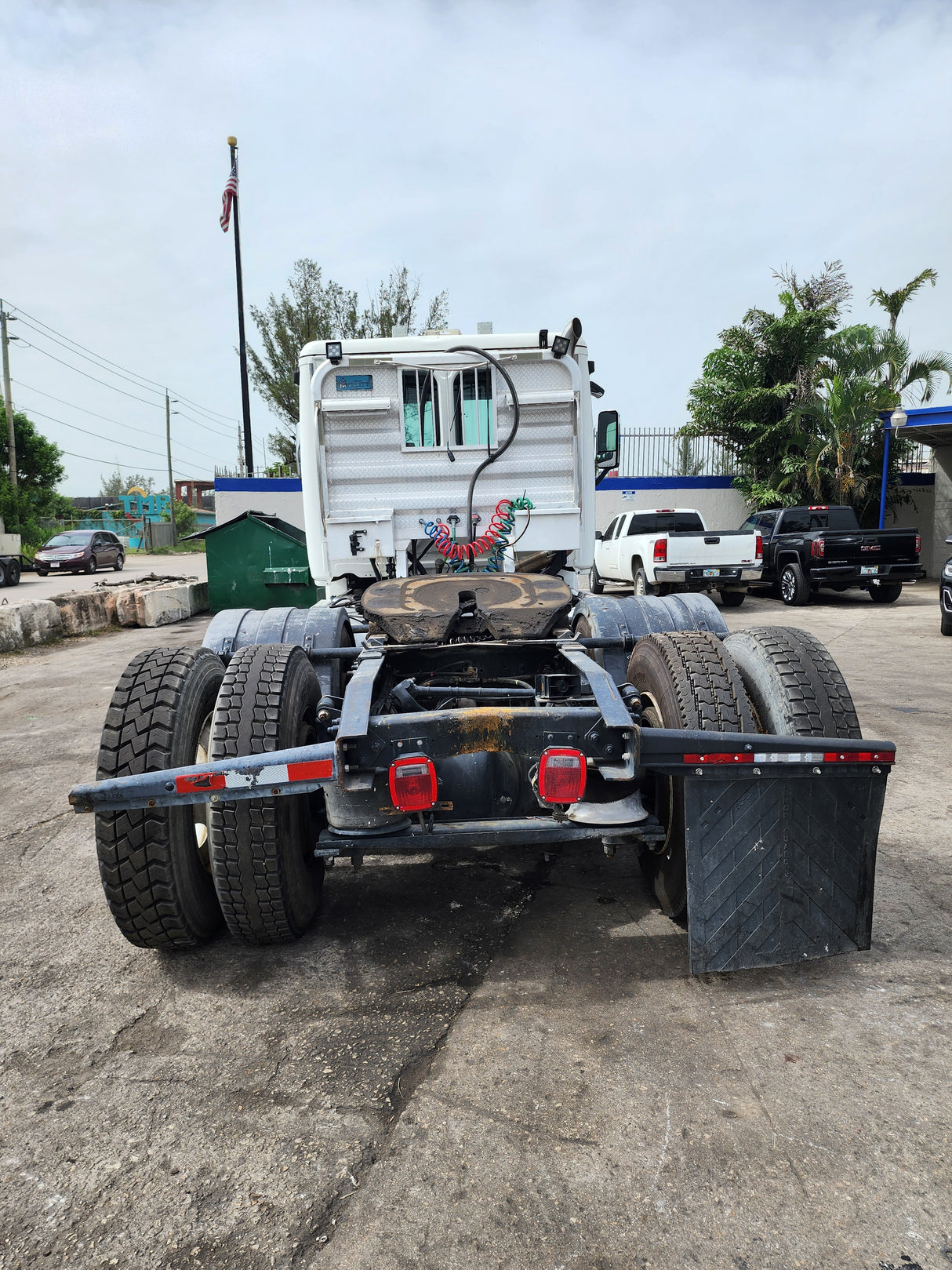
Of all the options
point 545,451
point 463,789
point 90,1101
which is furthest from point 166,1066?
point 545,451

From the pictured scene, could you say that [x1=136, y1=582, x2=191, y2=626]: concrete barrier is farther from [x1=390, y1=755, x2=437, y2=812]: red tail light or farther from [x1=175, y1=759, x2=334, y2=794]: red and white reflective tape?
[x1=390, y1=755, x2=437, y2=812]: red tail light

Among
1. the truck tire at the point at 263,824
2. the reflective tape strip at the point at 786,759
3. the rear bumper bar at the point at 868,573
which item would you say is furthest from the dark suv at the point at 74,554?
the reflective tape strip at the point at 786,759

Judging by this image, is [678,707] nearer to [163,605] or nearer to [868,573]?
[868,573]

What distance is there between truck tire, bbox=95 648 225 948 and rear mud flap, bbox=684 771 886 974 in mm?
1822

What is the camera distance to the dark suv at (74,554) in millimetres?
27062

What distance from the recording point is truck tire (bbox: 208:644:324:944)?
297 centimetres

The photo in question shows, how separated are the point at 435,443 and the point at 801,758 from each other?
355 cm

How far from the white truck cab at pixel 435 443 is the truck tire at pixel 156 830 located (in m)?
2.44

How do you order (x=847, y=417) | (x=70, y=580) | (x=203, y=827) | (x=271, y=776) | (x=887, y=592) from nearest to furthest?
1. (x=271, y=776)
2. (x=203, y=827)
3. (x=887, y=592)
4. (x=847, y=417)
5. (x=70, y=580)

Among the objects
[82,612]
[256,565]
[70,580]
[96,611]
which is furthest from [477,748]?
[70,580]

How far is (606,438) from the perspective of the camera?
19.7 ft

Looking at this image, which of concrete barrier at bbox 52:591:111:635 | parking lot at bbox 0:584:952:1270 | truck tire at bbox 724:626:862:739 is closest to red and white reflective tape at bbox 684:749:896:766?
truck tire at bbox 724:626:862:739

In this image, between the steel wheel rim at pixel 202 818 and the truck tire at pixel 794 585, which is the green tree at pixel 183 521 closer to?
the truck tire at pixel 794 585

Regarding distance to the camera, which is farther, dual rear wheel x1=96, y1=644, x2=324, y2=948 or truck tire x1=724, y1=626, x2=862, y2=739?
truck tire x1=724, y1=626, x2=862, y2=739
